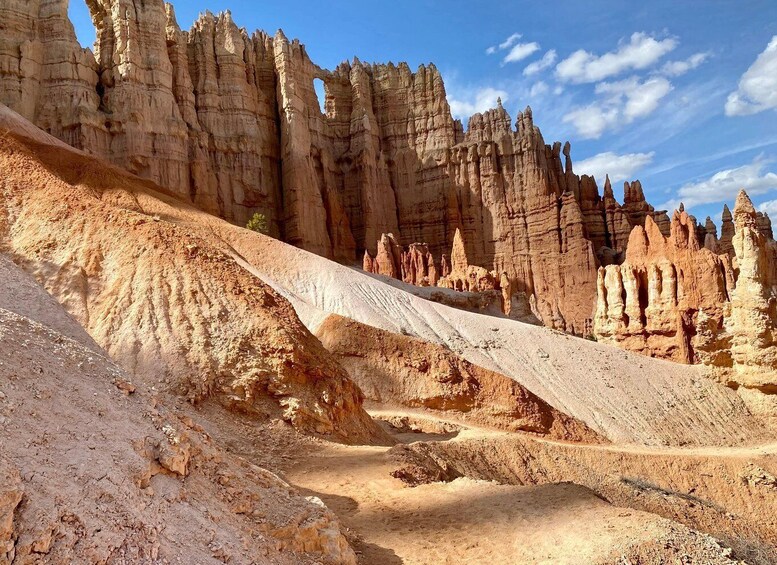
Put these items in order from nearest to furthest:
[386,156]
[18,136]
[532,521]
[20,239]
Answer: [532,521] → [20,239] → [18,136] → [386,156]

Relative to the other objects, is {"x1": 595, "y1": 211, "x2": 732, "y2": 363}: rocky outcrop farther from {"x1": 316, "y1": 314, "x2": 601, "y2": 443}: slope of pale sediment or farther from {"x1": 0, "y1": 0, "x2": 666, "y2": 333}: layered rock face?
{"x1": 0, "y1": 0, "x2": 666, "y2": 333}: layered rock face

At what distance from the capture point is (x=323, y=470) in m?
11.8

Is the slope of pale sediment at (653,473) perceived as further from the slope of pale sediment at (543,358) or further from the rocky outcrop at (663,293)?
the rocky outcrop at (663,293)

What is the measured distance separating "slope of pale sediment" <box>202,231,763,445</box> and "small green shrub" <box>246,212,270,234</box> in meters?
14.0

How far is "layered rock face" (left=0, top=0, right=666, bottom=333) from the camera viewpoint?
151ft

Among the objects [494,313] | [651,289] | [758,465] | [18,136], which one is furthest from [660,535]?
[494,313]

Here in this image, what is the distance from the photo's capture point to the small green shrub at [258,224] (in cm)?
4978

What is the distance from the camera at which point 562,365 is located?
30062mm

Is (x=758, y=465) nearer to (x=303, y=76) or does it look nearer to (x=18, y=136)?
(x=18, y=136)

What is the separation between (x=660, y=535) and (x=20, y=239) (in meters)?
17.7

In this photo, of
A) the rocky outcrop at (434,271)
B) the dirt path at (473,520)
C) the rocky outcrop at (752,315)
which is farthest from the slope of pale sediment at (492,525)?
the rocky outcrop at (434,271)

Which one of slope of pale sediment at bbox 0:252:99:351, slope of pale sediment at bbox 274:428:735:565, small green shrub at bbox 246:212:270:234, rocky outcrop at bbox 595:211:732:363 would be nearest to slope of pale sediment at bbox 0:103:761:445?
slope of pale sediment at bbox 274:428:735:565

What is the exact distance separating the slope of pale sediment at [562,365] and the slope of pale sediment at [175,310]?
9696mm

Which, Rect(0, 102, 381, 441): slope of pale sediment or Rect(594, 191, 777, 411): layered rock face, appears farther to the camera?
Rect(594, 191, 777, 411): layered rock face
